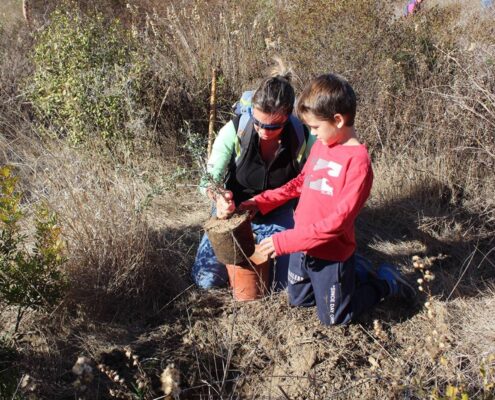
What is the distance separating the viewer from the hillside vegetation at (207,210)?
7.41 feet

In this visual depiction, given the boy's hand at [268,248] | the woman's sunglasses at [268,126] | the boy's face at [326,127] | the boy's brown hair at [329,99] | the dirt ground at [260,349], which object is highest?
the boy's brown hair at [329,99]

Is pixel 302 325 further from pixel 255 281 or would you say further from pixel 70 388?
pixel 70 388

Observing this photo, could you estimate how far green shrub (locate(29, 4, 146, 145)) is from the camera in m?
3.82

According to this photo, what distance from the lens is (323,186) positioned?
2.30 metres

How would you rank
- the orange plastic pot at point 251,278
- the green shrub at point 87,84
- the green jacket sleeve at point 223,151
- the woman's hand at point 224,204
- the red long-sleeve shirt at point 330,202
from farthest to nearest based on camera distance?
the green shrub at point 87,84
the green jacket sleeve at point 223,151
the orange plastic pot at point 251,278
the woman's hand at point 224,204
the red long-sleeve shirt at point 330,202

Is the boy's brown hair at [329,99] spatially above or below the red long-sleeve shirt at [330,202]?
above

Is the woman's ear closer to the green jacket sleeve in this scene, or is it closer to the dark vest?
the dark vest

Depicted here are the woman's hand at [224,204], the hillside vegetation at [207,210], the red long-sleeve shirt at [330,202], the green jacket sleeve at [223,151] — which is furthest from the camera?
the green jacket sleeve at [223,151]

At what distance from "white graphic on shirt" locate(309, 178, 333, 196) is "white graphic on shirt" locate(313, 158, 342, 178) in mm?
50

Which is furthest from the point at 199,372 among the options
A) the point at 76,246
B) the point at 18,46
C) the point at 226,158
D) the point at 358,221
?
the point at 18,46

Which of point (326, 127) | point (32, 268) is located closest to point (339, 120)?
point (326, 127)

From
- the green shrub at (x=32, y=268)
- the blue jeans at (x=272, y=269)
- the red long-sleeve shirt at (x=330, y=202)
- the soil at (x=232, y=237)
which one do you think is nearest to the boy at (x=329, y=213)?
the red long-sleeve shirt at (x=330, y=202)

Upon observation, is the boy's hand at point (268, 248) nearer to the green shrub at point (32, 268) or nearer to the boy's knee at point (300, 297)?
the boy's knee at point (300, 297)

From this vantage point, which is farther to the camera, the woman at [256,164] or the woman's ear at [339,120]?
the woman at [256,164]
